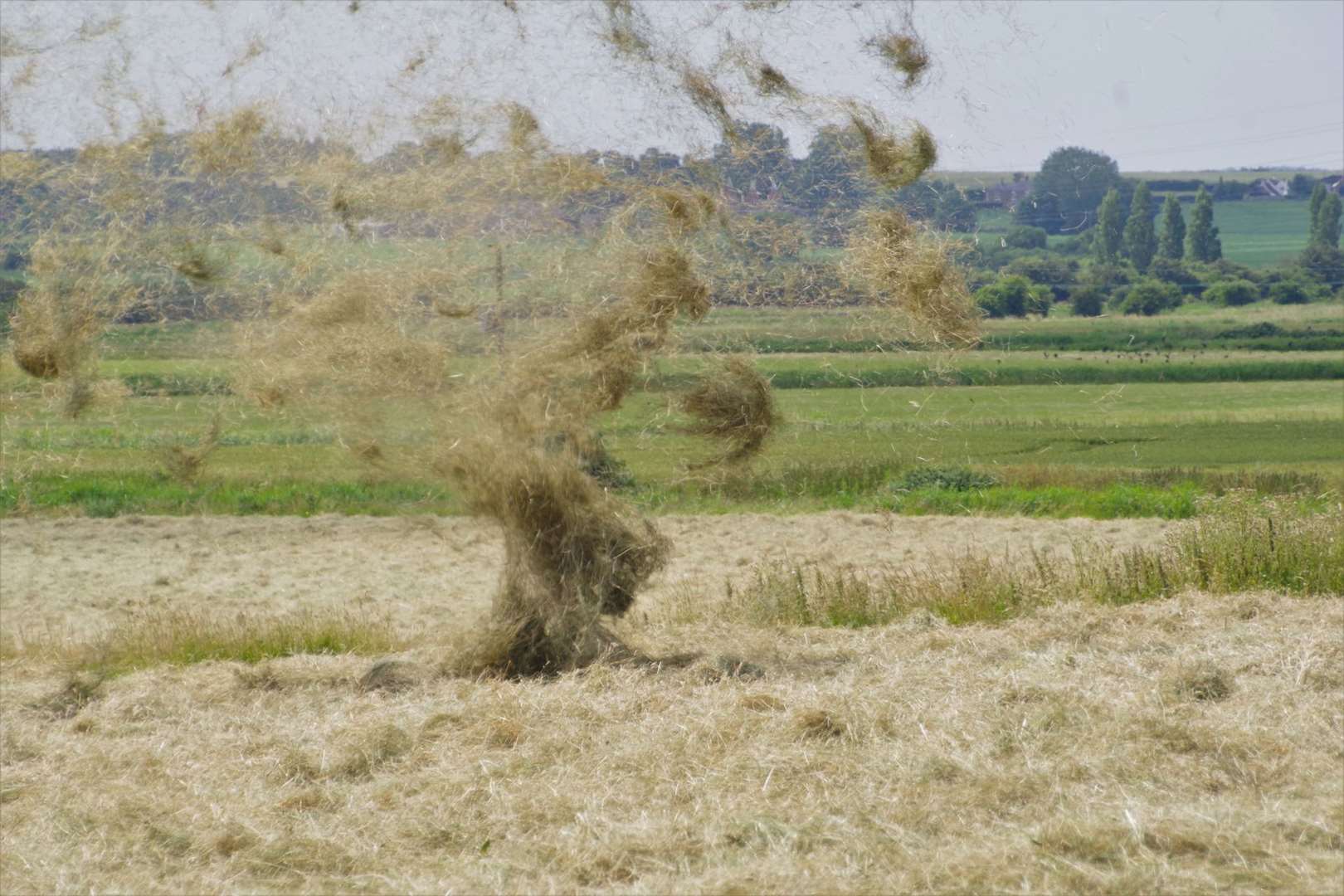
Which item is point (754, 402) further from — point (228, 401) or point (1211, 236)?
point (1211, 236)

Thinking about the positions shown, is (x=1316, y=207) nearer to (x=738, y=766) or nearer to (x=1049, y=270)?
(x=1049, y=270)

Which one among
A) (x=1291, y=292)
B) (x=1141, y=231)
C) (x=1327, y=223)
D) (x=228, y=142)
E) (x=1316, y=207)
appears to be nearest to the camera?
(x=228, y=142)

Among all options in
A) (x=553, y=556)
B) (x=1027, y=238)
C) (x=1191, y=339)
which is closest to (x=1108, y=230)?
(x=1027, y=238)

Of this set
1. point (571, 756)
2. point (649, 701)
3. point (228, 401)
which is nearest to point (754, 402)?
point (649, 701)

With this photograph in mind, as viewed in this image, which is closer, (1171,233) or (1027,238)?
(1027,238)

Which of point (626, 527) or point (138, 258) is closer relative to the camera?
point (626, 527)

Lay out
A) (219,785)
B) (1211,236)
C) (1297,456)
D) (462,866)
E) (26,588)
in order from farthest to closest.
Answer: (1211,236), (1297,456), (26,588), (219,785), (462,866)

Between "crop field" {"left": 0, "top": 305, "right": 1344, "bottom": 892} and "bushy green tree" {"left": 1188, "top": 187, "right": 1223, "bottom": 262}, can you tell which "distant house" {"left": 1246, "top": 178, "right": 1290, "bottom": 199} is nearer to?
"bushy green tree" {"left": 1188, "top": 187, "right": 1223, "bottom": 262}

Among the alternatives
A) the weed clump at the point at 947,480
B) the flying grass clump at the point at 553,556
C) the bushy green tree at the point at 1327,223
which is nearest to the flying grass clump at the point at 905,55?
the flying grass clump at the point at 553,556

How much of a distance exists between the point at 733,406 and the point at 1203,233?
4099cm

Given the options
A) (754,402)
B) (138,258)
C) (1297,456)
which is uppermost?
(138,258)

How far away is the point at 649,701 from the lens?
7078 millimetres

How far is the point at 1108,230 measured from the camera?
18.1 meters

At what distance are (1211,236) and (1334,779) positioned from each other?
43.8m
